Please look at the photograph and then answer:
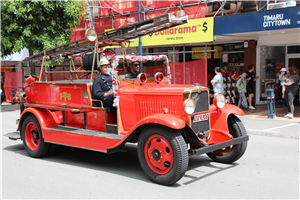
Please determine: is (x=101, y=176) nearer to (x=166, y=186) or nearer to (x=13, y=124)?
(x=166, y=186)

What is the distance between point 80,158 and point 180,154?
2.82m

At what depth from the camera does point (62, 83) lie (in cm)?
639

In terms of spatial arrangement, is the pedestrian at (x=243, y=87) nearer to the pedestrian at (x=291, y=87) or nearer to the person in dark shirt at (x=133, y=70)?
the pedestrian at (x=291, y=87)

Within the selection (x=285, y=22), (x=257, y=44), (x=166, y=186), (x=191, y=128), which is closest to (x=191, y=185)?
(x=166, y=186)

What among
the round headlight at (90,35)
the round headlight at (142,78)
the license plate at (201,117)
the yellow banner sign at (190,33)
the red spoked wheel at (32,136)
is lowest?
the red spoked wheel at (32,136)

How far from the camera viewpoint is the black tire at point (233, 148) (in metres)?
5.40

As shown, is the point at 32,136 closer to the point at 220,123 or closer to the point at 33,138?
the point at 33,138

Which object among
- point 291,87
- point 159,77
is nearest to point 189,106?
point 159,77

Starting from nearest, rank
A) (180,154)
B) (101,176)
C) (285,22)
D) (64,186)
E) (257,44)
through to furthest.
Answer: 1. (180,154)
2. (64,186)
3. (101,176)
4. (285,22)
5. (257,44)

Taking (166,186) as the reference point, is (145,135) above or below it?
above

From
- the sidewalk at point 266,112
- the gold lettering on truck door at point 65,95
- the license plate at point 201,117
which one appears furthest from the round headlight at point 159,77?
the sidewalk at point 266,112

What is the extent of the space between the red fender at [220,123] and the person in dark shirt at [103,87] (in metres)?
1.93

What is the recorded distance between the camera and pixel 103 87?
5844 mm

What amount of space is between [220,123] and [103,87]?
232 cm
